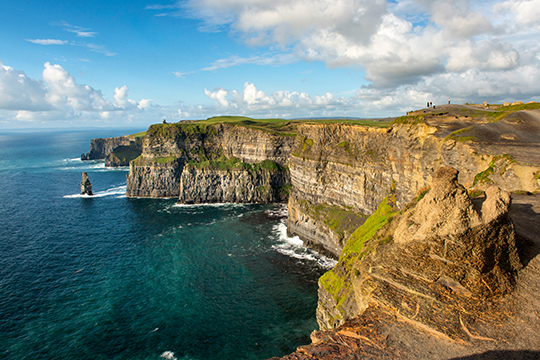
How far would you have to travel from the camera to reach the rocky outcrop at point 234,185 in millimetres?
106750

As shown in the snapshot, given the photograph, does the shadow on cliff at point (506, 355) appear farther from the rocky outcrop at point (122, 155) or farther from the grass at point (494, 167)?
the rocky outcrop at point (122, 155)

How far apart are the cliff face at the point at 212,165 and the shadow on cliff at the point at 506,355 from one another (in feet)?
307

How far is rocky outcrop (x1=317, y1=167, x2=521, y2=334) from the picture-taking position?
1503 centimetres

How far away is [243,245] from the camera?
2613 inches

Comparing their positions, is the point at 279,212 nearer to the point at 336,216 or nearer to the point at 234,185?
the point at 234,185

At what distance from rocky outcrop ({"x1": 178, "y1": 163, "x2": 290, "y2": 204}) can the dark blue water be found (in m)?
15.3

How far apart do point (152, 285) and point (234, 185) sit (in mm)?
60873

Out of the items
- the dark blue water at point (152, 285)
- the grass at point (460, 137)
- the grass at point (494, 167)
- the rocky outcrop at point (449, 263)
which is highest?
the grass at point (460, 137)

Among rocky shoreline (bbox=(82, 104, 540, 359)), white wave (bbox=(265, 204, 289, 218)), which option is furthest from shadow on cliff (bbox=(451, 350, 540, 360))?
white wave (bbox=(265, 204, 289, 218))

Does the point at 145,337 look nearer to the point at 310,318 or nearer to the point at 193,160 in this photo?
the point at 310,318

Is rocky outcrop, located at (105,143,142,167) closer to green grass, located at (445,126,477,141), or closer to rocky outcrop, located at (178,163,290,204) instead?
rocky outcrop, located at (178,163,290,204)

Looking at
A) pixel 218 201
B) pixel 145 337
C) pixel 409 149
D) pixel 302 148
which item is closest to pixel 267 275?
pixel 145 337

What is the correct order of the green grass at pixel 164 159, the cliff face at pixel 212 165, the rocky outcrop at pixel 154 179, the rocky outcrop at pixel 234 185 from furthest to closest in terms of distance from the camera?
the green grass at pixel 164 159
the rocky outcrop at pixel 154 179
the cliff face at pixel 212 165
the rocky outcrop at pixel 234 185

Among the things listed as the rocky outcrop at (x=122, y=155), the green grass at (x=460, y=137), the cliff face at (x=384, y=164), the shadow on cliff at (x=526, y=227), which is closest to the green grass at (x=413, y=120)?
the cliff face at (x=384, y=164)
